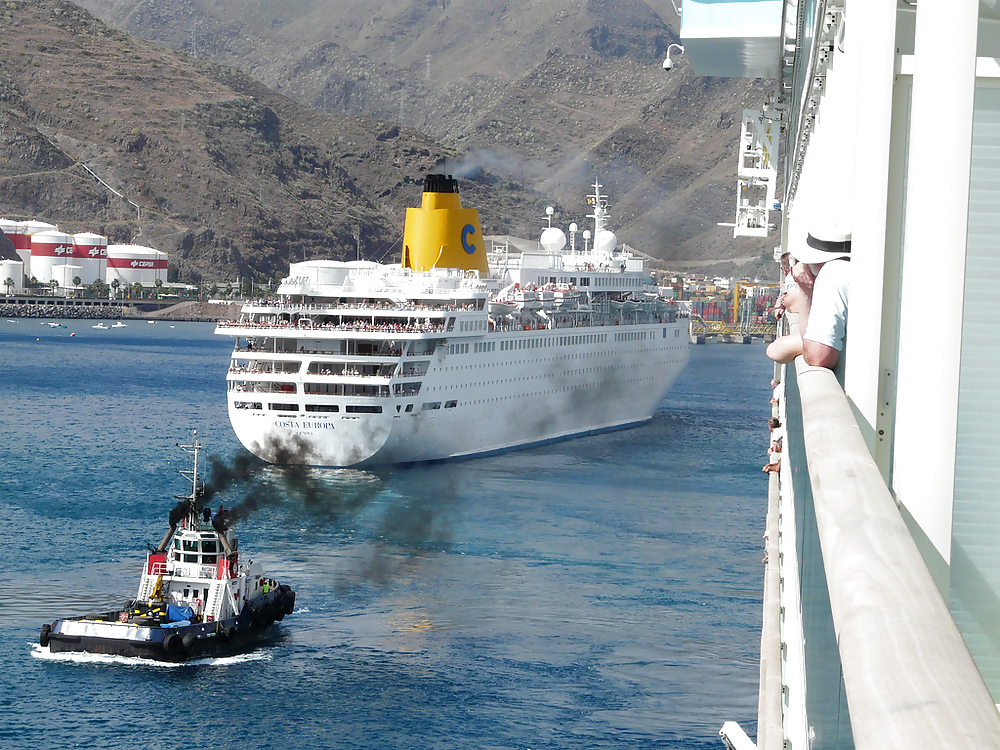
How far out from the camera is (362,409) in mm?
31625

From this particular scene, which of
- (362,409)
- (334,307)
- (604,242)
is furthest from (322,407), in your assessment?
(604,242)

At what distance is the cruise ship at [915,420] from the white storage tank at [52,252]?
4765 inches

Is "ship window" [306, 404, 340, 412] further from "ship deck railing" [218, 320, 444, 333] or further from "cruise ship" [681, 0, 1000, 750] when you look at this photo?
"cruise ship" [681, 0, 1000, 750]

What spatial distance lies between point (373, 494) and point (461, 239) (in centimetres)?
1451

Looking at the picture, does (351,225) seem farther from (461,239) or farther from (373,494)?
(373,494)

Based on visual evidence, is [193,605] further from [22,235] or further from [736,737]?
[22,235]

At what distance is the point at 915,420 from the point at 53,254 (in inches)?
4835

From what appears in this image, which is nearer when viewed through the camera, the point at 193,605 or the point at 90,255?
the point at 193,605

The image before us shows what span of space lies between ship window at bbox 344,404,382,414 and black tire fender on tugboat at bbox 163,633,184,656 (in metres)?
14.4

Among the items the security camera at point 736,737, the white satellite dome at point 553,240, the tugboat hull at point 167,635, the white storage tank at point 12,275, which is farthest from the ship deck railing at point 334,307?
the white storage tank at point 12,275

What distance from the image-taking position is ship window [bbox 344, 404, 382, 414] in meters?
31.5

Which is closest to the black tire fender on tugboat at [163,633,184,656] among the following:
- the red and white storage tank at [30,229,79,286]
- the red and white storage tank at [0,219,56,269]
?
the red and white storage tank at [30,229,79,286]

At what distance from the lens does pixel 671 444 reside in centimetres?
3975

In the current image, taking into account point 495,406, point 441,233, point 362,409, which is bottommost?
point 495,406
